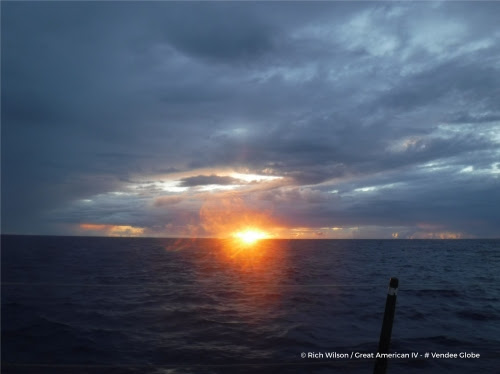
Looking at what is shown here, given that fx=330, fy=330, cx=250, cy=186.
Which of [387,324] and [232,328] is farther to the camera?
[232,328]

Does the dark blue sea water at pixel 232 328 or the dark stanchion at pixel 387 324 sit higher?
the dark stanchion at pixel 387 324

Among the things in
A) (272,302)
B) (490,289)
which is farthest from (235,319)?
(490,289)

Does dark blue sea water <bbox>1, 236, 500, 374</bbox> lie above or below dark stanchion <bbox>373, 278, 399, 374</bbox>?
below

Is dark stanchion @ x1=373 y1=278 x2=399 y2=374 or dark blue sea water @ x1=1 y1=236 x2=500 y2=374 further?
dark blue sea water @ x1=1 y1=236 x2=500 y2=374

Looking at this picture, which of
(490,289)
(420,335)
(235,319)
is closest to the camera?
(420,335)

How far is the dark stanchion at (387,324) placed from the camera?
5.41 metres

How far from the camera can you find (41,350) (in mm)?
11188

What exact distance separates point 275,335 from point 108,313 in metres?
7.97

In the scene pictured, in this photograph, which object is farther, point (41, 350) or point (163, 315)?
point (163, 315)

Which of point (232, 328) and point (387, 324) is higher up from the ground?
point (387, 324)

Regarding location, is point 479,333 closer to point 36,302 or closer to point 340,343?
point 340,343

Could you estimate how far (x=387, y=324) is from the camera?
18.1ft

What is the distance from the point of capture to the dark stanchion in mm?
5414

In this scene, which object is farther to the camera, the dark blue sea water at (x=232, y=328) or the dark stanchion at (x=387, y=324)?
the dark blue sea water at (x=232, y=328)
